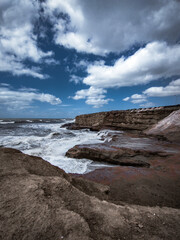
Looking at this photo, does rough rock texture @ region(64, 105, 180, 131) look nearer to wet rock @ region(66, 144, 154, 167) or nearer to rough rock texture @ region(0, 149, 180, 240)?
wet rock @ region(66, 144, 154, 167)

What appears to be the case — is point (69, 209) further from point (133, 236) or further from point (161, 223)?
point (161, 223)

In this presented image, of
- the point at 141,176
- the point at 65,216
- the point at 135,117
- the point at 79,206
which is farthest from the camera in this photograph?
the point at 135,117

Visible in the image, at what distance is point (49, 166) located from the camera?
217 centimetres

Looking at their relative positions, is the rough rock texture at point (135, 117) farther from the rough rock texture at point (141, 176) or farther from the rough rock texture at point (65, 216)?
the rough rock texture at point (65, 216)

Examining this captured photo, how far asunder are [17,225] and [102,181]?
2.11 m

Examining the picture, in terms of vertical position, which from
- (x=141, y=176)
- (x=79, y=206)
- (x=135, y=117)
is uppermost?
(x=135, y=117)

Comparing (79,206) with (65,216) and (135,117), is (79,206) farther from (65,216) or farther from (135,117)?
(135,117)

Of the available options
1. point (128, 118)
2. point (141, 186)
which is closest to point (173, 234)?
point (141, 186)

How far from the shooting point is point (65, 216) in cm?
106

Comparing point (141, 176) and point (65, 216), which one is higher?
point (65, 216)

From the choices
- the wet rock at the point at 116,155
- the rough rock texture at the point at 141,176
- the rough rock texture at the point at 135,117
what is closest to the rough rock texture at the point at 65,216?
the rough rock texture at the point at 141,176

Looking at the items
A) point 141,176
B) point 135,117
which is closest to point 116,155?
point 141,176

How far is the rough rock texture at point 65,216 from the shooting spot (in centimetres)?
92

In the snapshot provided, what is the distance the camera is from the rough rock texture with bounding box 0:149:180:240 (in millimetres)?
920
